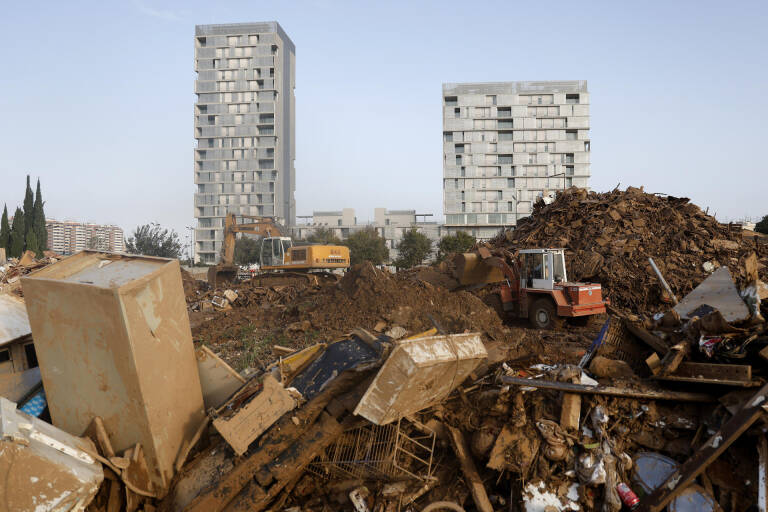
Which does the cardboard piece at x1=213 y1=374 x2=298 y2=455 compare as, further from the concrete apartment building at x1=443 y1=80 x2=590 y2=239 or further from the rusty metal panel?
the concrete apartment building at x1=443 y1=80 x2=590 y2=239

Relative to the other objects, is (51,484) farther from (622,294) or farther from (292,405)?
(622,294)

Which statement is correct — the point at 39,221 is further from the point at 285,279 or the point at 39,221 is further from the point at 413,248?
the point at 285,279

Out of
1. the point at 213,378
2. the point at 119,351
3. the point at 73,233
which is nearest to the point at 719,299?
the point at 213,378

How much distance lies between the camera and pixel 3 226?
37.2m

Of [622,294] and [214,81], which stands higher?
[214,81]

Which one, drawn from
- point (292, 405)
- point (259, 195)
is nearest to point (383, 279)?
point (292, 405)

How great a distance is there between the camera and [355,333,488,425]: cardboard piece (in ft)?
11.3

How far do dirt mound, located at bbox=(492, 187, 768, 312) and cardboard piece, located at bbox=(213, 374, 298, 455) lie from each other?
12.7 meters

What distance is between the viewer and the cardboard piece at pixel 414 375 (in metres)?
3.46

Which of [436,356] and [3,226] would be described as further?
[3,226]

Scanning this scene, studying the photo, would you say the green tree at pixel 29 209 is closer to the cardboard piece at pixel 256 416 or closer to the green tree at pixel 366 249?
the green tree at pixel 366 249

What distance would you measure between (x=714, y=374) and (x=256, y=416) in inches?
143

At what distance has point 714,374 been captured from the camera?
153 inches

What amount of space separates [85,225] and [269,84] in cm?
6413
